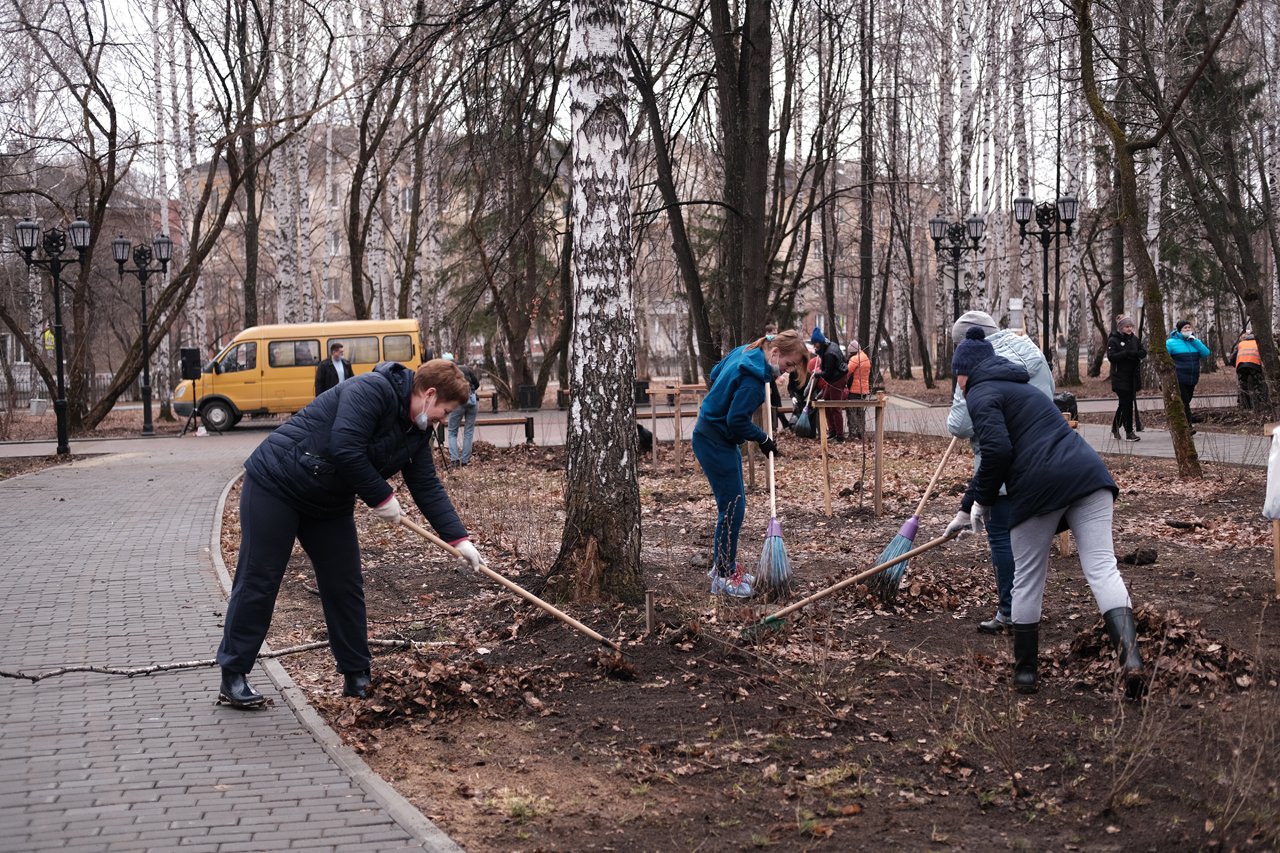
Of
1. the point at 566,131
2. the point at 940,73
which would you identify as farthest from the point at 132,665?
the point at 940,73

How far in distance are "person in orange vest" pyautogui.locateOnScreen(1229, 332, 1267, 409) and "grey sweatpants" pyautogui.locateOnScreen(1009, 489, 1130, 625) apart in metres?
18.1

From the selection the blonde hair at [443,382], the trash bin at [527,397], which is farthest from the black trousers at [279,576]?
the trash bin at [527,397]

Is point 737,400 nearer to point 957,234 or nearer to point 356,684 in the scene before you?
point 356,684

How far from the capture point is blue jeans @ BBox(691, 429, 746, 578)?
8031 millimetres

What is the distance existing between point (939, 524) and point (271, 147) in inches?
769

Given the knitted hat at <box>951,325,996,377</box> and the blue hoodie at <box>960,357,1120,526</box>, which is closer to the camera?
the blue hoodie at <box>960,357,1120,526</box>

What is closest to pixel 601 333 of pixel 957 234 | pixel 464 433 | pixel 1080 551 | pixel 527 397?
pixel 1080 551

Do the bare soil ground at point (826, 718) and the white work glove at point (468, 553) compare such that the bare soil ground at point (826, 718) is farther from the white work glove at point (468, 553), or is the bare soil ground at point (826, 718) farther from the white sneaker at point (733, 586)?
the white work glove at point (468, 553)

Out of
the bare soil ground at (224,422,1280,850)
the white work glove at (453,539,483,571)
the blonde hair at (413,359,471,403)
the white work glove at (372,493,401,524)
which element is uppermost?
the blonde hair at (413,359,471,403)

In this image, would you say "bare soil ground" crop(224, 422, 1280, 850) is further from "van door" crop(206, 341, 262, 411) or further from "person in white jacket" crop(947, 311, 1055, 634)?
"van door" crop(206, 341, 262, 411)

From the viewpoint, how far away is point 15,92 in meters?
25.3

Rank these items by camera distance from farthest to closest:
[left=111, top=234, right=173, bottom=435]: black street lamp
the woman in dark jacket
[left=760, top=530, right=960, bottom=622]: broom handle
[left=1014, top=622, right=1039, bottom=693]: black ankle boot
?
[left=111, top=234, right=173, bottom=435]: black street lamp → the woman in dark jacket → [left=760, top=530, right=960, bottom=622]: broom handle → [left=1014, top=622, right=1039, bottom=693]: black ankle boot

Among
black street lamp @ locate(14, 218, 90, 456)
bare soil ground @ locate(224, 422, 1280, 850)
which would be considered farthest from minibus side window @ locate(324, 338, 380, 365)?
bare soil ground @ locate(224, 422, 1280, 850)

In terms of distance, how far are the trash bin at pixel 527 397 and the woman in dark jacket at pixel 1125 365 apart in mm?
17078
